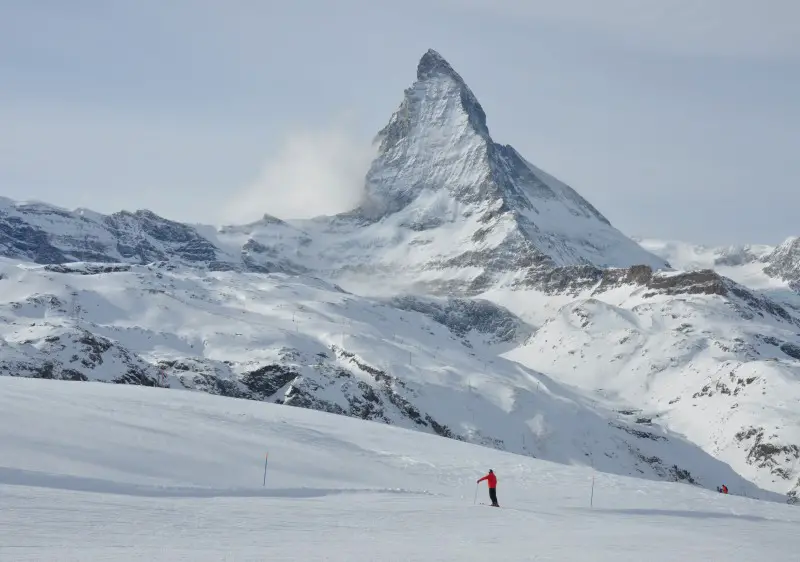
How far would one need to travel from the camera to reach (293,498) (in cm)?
2920

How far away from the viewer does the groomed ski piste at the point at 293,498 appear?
21.4 meters

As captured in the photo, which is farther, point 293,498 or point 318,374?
point 318,374

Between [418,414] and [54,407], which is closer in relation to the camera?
[54,407]

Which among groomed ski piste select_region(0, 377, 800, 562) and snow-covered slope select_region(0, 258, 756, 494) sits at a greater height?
snow-covered slope select_region(0, 258, 756, 494)

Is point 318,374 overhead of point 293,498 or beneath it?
overhead

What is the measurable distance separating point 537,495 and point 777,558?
11.6 m

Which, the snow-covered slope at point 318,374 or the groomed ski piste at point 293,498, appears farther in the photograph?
the snow-covered slope at point 318,374

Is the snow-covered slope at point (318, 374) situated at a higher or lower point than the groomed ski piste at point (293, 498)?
higher

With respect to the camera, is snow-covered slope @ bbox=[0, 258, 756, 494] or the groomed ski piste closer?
the groomed ski piste

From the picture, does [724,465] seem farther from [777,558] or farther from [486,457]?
[777,558]

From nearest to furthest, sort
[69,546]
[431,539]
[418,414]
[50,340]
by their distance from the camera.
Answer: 1. [69,546]
2. [431,539]
3. [50,340]
4. [418,414]

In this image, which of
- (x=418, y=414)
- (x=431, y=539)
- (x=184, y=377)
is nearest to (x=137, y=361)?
(x=184, y=377)

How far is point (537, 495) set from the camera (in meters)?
35.3

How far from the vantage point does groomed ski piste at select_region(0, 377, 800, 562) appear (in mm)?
21406
